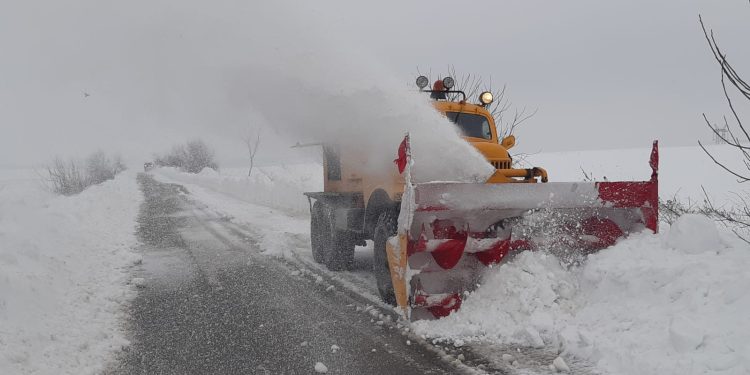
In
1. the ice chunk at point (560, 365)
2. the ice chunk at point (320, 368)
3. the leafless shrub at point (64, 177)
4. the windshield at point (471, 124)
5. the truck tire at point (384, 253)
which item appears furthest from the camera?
the leafless shrub at point (64, 177)

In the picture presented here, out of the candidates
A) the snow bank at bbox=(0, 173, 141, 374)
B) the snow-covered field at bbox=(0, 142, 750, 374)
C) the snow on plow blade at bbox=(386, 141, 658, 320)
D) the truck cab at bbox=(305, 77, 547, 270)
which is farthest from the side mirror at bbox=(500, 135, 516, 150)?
the snow bank at bbox=(0, 173, 141, 374)

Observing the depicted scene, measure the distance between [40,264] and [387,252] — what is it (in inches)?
185

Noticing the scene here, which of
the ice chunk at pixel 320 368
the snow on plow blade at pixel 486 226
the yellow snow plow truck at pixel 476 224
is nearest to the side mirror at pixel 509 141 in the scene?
the yellow snow plow truck at pixel 476 224

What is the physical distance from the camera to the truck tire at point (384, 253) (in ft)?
16.4

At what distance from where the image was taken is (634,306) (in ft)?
12.4

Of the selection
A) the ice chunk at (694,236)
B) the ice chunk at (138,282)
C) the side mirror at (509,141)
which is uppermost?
the side mirror at (509,141)

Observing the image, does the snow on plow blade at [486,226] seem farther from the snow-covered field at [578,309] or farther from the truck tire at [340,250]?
the truck tire at [340,250]

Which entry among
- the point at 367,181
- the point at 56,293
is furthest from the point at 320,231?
the point at 56,293

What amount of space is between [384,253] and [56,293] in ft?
12.3

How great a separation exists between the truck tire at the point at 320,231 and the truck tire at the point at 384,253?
201cm

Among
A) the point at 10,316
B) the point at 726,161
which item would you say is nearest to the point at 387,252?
the point at 10,316

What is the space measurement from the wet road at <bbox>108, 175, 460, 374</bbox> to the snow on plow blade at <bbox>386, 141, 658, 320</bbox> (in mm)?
592

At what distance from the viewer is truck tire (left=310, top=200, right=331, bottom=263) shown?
288 inches

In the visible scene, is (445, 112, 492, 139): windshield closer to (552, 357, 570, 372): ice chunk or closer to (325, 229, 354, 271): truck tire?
(325, 229, 354, 271): truck tire
